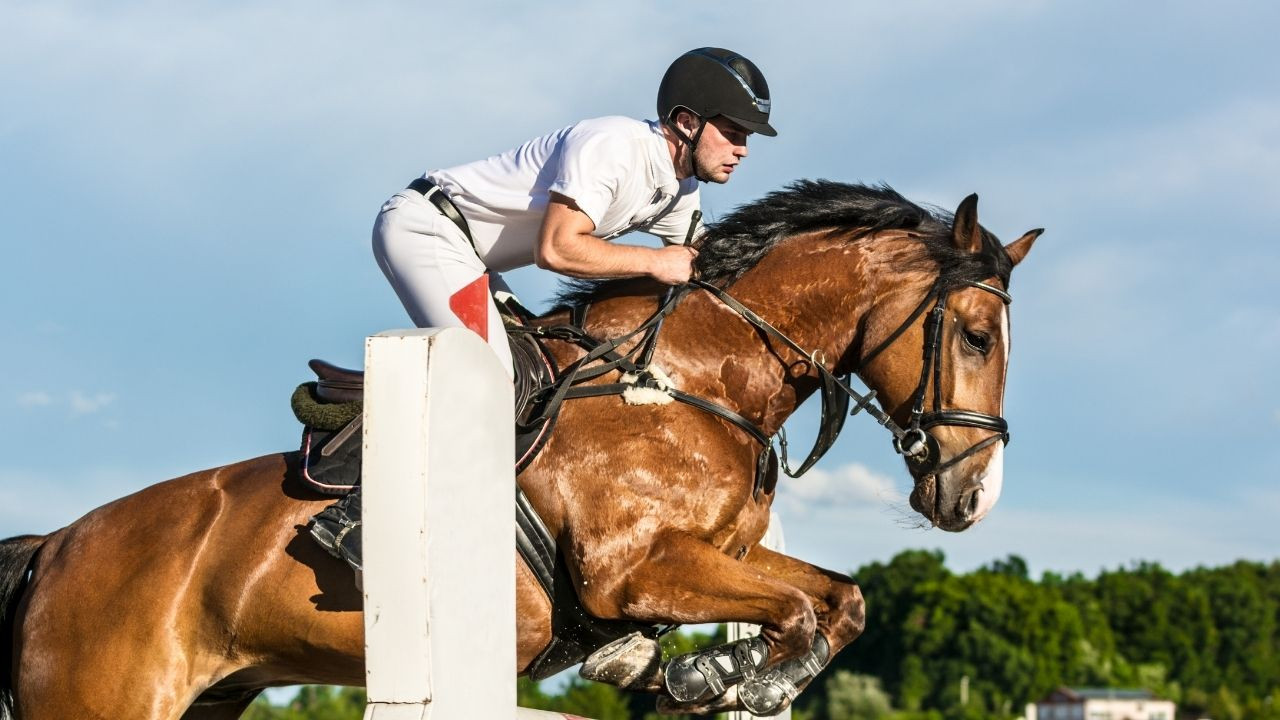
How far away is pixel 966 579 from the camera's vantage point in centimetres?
7938

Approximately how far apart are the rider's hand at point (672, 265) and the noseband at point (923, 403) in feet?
0.48

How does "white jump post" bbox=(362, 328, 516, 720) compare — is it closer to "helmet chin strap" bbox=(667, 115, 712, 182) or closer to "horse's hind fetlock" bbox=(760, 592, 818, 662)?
"horse's hind fetlock" bbox=(760, 592, 818, 662)

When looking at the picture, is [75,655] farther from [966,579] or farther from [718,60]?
[966,579]

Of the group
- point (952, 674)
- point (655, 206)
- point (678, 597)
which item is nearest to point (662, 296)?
point (655, 206)

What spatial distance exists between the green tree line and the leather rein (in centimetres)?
6237

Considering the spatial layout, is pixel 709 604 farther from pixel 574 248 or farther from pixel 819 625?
pixel 574 248

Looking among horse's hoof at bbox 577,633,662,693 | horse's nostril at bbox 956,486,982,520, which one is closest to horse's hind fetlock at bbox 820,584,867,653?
horse's nostril at bbox 956,486,982,520

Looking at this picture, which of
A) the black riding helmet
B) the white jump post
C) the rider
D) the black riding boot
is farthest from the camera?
the black riding helmet

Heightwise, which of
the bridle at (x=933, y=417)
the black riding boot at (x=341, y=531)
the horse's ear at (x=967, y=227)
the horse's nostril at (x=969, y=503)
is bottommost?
the black riding boot at (x=341, y=531)

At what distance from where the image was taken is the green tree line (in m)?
73.2

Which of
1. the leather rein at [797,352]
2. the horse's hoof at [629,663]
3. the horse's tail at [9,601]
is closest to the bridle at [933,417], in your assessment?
the leather rein at [797,352]

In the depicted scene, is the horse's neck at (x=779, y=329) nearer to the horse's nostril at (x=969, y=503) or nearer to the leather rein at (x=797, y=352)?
the leather rein at (x=797, y=352)

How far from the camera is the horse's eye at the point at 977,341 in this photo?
15.7ft

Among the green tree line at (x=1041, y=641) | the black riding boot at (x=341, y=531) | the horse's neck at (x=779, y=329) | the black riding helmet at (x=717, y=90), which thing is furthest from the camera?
the green tree line at (x=1041, y=641)
